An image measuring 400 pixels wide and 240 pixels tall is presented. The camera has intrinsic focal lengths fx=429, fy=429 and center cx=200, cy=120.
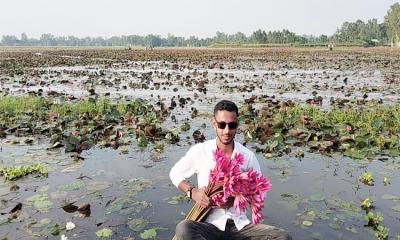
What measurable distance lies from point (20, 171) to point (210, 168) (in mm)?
4745

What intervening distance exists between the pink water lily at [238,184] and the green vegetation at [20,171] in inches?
197

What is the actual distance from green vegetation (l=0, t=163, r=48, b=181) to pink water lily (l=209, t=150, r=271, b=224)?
16.5ft

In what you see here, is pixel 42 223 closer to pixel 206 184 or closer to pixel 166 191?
pixel 166 191

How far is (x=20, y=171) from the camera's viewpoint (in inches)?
313

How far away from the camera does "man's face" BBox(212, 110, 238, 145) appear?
4.53 metres

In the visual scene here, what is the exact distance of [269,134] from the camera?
34.9 feet

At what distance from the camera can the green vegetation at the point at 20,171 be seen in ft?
25.7

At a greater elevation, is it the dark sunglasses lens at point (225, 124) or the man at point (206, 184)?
the dark sunglasses lens at point (225, 124)

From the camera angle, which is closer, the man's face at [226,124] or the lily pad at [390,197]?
the man's face at [226,124]

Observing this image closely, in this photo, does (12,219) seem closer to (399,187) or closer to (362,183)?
(362,183)

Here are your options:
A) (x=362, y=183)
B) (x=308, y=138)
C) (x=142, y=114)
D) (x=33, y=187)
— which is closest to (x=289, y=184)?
(x=362, y=183)

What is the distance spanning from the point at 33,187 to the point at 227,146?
14.2ft

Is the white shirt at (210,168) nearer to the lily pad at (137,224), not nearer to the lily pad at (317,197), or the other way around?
the lily pad at (137,224)

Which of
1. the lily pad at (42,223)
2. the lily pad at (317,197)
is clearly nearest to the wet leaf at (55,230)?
the lily pad at (42,223)
